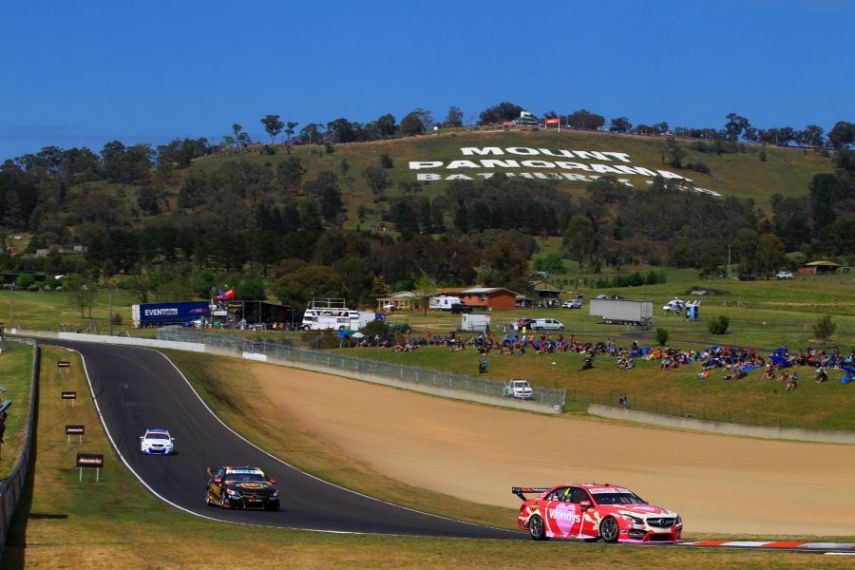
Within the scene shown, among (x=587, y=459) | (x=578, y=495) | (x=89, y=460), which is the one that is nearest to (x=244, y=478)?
(x=89, y=460)

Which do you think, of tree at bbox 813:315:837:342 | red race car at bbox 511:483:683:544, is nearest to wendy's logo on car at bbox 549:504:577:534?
red race car at bbox 511:483:683:544

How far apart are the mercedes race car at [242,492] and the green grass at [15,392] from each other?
5865 millimetres

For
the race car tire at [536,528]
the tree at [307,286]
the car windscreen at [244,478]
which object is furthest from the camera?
the tree at [307,286]

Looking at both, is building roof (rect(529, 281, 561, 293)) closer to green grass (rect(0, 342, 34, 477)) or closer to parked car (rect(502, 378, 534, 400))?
green grass (rect(0, 342, 34, 477))

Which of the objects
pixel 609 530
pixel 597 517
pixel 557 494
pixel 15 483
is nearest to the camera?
pixel 609 530

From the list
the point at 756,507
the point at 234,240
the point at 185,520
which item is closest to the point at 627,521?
the point at 185,520

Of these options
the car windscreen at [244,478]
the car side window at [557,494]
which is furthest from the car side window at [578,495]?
the car windscreen at [244,478]

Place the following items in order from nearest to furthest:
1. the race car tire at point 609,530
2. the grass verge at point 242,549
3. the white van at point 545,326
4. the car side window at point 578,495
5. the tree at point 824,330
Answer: the grass verge at point 242,549 < the race car tire at point 609,530 < the car side window at point 578,495 < the tree at point 824,330 < the white van at point 545,326

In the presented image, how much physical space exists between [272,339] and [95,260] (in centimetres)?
8928

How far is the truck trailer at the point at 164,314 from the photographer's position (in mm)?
124750

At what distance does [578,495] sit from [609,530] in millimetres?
1259

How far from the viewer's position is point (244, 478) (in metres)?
33.0

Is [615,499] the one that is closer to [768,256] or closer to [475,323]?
[475,323]

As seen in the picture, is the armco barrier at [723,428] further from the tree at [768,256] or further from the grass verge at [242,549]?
the tree at [768,256]
